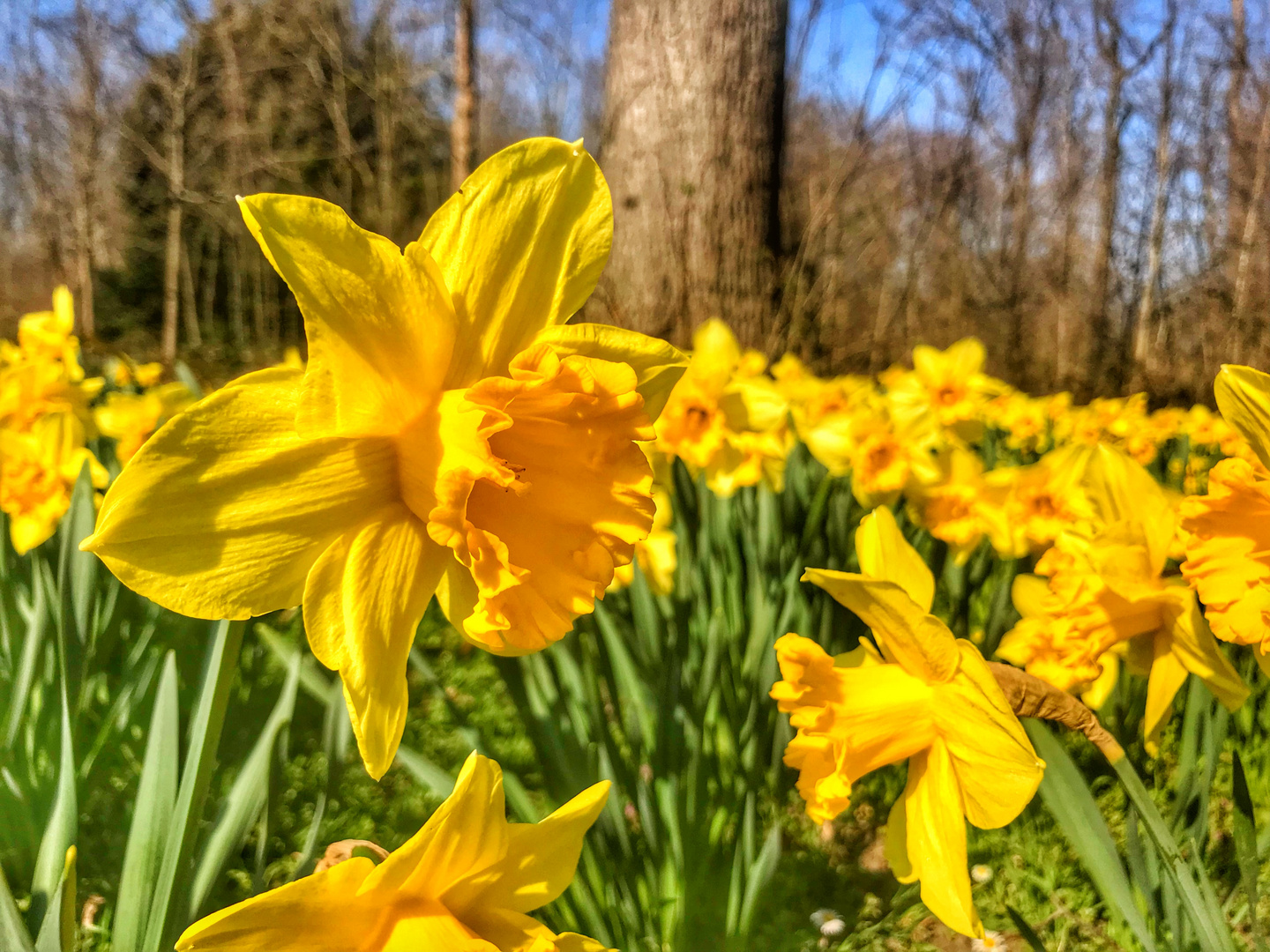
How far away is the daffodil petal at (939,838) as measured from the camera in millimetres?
878

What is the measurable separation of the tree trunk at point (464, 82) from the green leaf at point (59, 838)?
7630 mm

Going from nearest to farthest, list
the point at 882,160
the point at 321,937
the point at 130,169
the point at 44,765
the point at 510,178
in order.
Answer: the point at 321,937 < the point at 510,178 < the point at 44,765 < the point at 882,160 < the point at 130,169

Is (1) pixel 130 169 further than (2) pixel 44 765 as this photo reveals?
Yes

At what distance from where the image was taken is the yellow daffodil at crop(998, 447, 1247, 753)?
114 centimetres

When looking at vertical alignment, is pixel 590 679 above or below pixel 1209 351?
below

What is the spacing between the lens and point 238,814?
103 cm

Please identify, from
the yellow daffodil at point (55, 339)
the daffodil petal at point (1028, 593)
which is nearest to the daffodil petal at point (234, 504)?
the daffodil petal at point (1028, 593)

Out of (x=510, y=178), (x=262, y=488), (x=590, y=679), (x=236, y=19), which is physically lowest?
(x=590, y=679)

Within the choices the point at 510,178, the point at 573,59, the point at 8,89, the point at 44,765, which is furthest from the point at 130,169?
the point at 510,178

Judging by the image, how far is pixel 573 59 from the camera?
11844 mm

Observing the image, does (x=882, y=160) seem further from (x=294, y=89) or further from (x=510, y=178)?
(x=510, y=178)

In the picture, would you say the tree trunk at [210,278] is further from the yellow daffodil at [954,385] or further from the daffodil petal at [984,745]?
the daffodil petal at [984,745]

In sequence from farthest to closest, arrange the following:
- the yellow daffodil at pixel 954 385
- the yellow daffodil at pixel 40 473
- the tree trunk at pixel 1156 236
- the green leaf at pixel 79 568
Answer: the tree trunk at pixel 1156 236, the yellow daffodil at pixel 954 385, the yellow daffodil at pixel 40 473, the green leaf at pixel 79 568

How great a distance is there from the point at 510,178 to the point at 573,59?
40.3 feet
